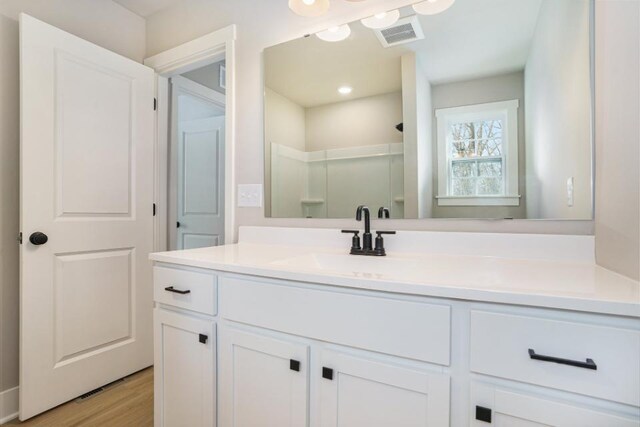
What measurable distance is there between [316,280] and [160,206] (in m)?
1.76

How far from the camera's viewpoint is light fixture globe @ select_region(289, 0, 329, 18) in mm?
1517

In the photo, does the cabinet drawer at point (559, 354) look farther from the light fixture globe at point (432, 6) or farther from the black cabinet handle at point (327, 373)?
the light fixture globe at point (432, 6)

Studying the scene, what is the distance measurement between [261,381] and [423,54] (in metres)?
1.38

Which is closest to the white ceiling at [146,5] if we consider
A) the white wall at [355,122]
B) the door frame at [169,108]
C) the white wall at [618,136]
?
the door frame at [169,108]

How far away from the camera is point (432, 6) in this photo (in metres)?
1.33

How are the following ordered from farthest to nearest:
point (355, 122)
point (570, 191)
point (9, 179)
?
point (9, 179) → point (355, 122) → point (570, 191)

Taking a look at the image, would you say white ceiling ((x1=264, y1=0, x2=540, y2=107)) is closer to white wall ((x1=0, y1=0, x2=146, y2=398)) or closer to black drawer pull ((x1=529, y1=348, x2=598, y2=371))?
black drawer pull ((x1=529, y1=348, x2=598, y2=371))

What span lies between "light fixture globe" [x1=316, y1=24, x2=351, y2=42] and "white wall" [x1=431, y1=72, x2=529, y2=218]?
1.65 feet

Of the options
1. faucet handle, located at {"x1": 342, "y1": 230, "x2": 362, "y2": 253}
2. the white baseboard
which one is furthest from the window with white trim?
the white baseboard

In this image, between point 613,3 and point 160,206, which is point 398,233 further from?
point 160,206

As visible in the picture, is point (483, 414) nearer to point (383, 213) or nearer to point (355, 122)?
point (383, 213)

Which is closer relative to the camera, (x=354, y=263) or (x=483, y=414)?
(x=483, y=414)

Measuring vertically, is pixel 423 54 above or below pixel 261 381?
above

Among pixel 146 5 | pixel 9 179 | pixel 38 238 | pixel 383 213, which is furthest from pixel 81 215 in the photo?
pixel 383 213
